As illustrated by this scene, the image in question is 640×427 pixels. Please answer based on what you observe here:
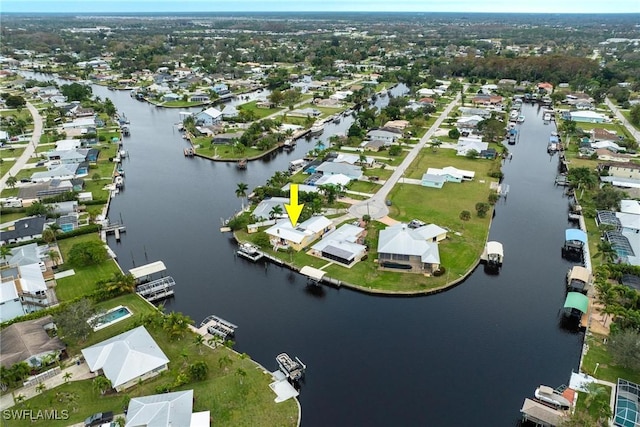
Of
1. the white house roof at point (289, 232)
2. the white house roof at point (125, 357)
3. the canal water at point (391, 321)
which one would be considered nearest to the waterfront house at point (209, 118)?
the canal water at point (391, 321)

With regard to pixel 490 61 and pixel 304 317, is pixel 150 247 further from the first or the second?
pixel 490 61

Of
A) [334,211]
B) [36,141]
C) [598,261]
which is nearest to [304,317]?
[334,211]

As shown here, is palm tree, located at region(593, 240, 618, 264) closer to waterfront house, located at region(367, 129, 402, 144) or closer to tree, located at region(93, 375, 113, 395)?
waterfront house, located at region(367, 129, 402, 144)

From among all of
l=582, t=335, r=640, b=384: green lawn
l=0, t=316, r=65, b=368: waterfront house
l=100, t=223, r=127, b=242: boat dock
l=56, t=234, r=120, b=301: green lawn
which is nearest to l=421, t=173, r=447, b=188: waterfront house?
l=582, t=335, r=640, b=384: green lawn

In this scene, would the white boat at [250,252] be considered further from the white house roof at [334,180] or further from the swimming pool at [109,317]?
the white house roof at [334,180]

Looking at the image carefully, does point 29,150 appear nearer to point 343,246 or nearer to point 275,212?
point 275,212

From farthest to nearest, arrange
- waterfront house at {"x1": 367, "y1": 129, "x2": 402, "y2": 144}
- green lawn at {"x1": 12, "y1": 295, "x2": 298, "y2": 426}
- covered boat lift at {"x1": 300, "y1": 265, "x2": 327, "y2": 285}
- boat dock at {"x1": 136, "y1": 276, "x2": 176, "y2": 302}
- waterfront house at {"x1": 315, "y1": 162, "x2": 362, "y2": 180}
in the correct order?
waterfront house at {"x1": 367, "y1": 129, "x2": 402, "y2": 144}
waterfront house at {"x1": 315, "y1": 162, "x2": 362, "y2": 180}
covered boat lift at {"x1": 300, "y1": 265, "x2": 327, "y2": 285}
boat dock at {"x1": 136, "y1": 276, "x2": 176, "y2": 302}
green lawn at {"x1": 12, "y1": 295, "x2": 298, "y2": 426}
